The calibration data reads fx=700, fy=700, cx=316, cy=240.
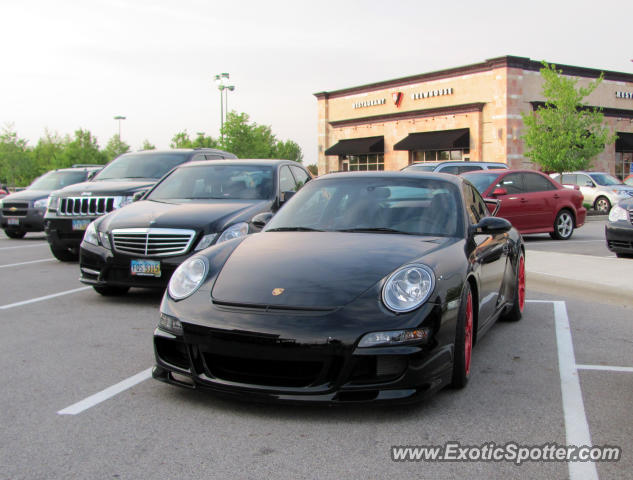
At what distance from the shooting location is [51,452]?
333 cm

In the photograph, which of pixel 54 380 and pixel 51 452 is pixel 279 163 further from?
pixel 51 452

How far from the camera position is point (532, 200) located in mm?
15164

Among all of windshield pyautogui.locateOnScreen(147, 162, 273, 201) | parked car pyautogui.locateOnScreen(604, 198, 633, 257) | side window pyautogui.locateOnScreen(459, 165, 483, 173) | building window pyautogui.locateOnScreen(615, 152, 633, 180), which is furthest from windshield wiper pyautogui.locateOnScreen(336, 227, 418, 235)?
building window pyautogui.locateOnScreen(615, 152, 633, 180)

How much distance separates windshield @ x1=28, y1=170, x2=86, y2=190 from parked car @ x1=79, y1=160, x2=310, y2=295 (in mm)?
10100

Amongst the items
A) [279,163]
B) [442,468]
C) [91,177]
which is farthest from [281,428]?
[91,177]

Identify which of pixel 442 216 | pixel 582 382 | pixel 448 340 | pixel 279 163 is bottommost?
pixel 582 382

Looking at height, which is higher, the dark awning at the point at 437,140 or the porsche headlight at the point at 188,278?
the dark awning at the point at 437,140

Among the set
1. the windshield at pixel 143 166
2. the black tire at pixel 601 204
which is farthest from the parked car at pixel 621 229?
the black tire at pixel 601 204

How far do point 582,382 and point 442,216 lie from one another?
1.51 meters

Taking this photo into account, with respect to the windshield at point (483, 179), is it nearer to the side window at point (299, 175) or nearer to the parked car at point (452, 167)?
the parked car at point (452, 167)

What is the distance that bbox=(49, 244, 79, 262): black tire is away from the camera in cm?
1121

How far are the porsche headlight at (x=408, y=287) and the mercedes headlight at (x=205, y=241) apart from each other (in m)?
3.50

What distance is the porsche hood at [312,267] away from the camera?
3.99m

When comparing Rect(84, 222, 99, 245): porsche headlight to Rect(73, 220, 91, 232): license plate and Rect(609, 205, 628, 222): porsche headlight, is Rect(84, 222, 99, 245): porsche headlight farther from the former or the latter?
Rect(609, 205, 628, 222): porsche headlight
